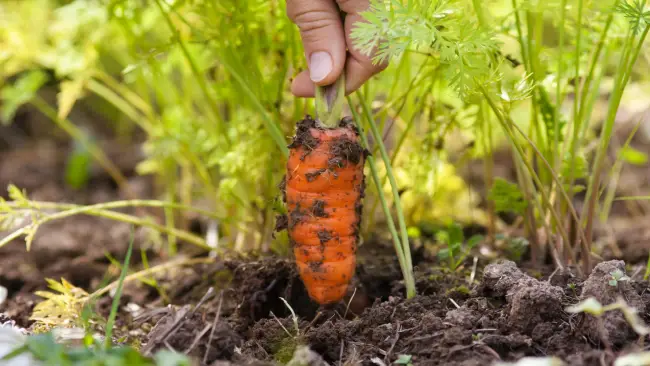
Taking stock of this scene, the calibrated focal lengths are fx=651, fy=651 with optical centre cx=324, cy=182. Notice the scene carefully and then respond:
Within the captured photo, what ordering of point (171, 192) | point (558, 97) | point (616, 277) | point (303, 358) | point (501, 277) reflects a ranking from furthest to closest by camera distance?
point (171, 192) < point (558, 97) < point (501, 277) < point (616, 277) < point (303, 358)

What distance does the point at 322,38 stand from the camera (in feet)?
4.33

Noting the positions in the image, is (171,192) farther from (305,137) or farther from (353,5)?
(353,5)

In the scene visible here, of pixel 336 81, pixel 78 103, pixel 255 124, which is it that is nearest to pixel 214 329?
pixel 336 81

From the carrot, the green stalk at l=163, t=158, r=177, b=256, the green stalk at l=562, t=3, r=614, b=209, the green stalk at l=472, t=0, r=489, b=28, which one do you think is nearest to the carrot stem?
the carrot

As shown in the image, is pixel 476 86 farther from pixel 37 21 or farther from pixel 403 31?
pixel 37 21

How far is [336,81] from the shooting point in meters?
1.35

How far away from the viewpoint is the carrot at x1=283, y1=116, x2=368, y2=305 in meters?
1.39

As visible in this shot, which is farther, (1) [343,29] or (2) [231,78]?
(2) [231,78]

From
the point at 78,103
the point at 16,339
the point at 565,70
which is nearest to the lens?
the point at 16,339

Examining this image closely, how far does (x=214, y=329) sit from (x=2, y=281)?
106 centimetres

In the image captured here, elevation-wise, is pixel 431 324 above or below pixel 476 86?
below

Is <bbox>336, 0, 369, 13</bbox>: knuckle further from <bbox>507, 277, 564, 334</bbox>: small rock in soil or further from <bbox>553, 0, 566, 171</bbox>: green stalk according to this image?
<bbox>507, 277, 564, 334</bbox>: small rock in soil

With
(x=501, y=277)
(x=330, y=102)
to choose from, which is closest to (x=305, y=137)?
(x=330, y=102)

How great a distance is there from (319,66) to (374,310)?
20.5 inches
